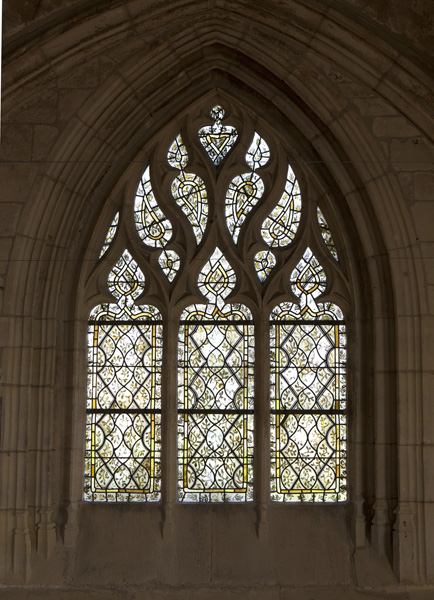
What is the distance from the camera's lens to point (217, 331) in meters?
5.66

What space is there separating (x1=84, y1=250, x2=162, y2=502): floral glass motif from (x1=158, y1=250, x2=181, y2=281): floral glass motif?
0.18m

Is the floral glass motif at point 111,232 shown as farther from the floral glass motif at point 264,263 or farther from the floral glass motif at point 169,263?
the floral glass motif at point 264,263

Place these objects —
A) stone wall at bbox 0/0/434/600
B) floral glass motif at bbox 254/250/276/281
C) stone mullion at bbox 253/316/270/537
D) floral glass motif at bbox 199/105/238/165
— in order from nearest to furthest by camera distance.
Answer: stone wall at bbox 0/0/434/600 < stone mullion at bbox 253/316/270/537 < floral glass motif at bbox 254/250/276/281 < floral glass motif at bbox 199/105/238/165

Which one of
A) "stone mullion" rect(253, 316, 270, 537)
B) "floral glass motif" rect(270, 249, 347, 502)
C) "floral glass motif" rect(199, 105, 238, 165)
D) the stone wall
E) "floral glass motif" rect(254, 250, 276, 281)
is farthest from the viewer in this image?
"floral glass motif" rect(199, 105, 238, 165)

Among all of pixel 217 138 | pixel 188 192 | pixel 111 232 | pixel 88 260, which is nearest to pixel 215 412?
pixel 88 260

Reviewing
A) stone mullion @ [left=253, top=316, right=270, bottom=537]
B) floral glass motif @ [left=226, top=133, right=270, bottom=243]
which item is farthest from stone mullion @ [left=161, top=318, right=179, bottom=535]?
floral glass motif @ [left=226, top=133, right=270, bottom=243]

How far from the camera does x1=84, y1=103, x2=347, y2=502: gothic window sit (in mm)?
5512

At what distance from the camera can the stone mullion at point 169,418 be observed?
17.7 feet

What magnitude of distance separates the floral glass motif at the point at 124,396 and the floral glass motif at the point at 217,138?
1.02 metres

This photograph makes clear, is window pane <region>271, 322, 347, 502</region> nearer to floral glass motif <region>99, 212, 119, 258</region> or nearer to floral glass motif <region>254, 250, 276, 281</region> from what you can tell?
floral glass motif <region>254, 250, 276, 281</region>
